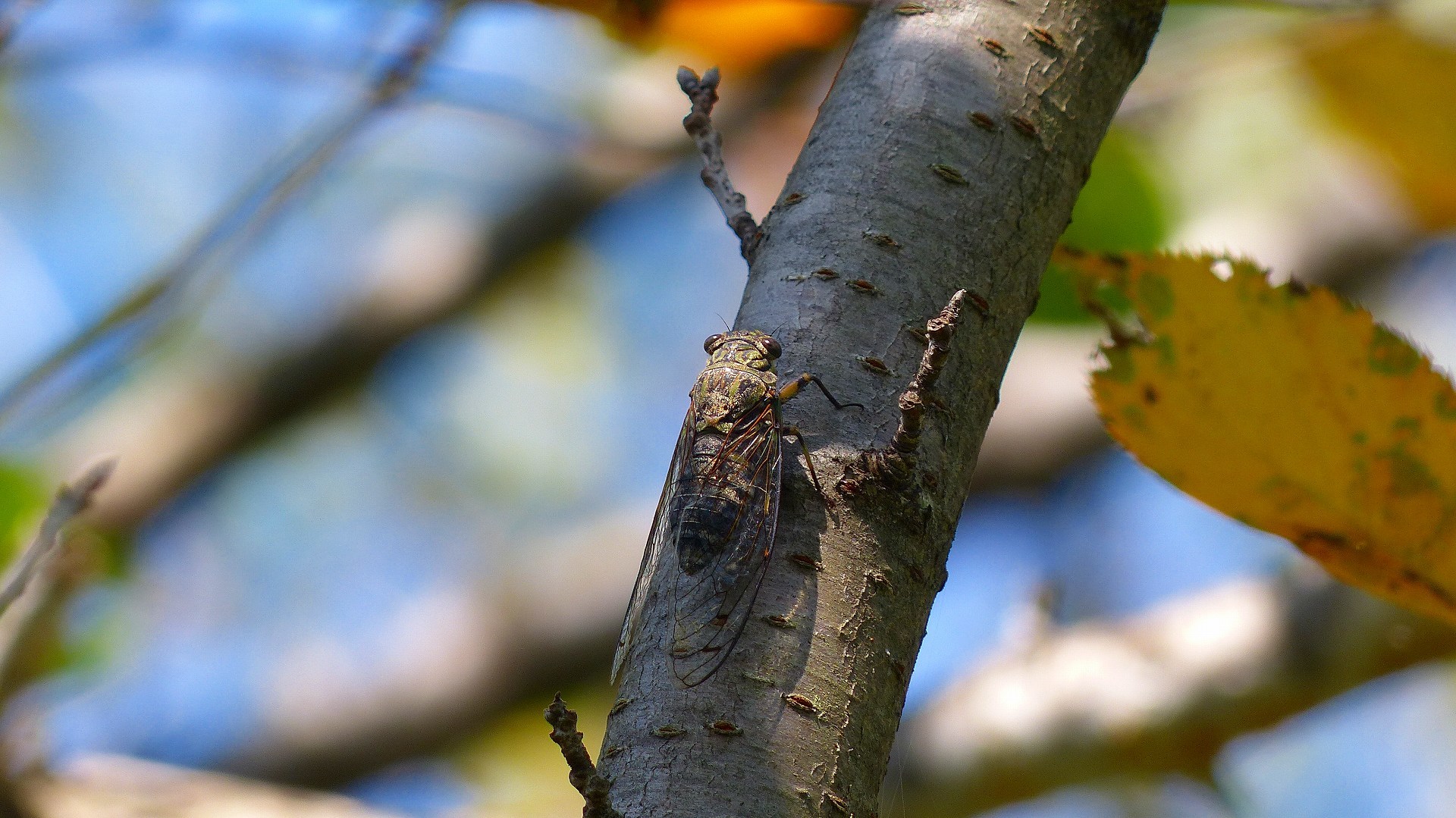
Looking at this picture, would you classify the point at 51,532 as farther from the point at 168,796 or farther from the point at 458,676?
the point at 458,676

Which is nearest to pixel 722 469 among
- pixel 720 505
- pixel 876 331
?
pixel 720 505

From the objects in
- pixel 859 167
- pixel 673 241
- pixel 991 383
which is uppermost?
pixel 673 241

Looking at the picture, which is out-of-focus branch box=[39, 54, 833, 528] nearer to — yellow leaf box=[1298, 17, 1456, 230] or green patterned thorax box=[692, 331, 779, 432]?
yellow leaf box=[1298, 17, 1456, 230]

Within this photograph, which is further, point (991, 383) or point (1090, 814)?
point (1090, 814)

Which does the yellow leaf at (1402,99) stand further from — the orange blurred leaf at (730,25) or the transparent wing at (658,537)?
the transparent wing at (658,537)

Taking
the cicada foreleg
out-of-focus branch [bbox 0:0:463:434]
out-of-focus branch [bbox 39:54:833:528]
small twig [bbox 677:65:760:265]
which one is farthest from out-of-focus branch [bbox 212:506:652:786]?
the cicada foreleg

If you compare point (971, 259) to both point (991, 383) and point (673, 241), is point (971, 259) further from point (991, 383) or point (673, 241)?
point (673, 241)

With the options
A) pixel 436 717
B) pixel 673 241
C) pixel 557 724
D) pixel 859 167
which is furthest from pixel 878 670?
Result: pixel 673 241

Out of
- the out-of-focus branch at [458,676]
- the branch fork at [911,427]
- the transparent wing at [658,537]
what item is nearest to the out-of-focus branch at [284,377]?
the out-of-focus branch at [458,676]
